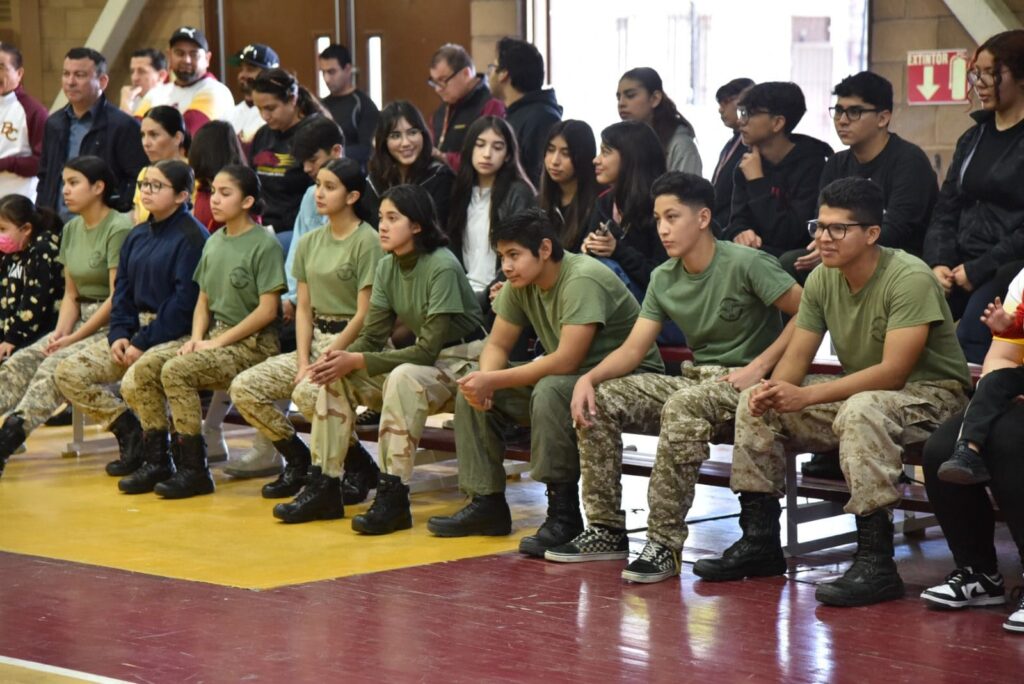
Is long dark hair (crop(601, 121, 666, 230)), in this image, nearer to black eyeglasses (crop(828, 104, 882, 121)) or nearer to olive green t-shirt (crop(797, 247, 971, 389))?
black eyeglasses (crop(828, 104, 882, 121))

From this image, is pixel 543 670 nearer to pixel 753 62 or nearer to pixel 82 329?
pixel 82 329

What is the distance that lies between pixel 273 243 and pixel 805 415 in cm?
253

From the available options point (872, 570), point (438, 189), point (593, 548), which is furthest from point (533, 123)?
point (872, 570)

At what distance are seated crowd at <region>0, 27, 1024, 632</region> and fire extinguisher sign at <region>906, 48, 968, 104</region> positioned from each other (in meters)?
1.35

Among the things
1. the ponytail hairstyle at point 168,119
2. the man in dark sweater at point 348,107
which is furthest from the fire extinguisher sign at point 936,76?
the ponytail hairstyle at point 168,119

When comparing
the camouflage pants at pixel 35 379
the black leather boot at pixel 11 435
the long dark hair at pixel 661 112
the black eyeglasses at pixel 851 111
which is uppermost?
the long dark hair at pixel 661 112

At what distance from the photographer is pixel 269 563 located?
484cm

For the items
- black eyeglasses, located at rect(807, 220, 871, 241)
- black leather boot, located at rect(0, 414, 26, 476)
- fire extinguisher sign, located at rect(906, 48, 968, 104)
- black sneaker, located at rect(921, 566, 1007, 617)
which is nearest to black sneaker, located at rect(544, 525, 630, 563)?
black sneaker, located at rect(921, 566, 1007, 617)

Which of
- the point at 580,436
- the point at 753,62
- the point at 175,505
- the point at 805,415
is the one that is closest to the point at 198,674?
the point at 580,436

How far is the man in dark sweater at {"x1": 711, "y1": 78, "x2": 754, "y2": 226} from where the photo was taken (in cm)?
609

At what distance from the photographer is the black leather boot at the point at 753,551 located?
14.8ft

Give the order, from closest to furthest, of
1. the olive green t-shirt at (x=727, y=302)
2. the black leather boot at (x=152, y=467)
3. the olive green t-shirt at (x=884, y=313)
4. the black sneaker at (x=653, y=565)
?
1. the olive green t-shirt at (x=884, y=313)
2. the black sneaker at (x=653, y=565)
3. the olive green t-shirt at (x=727, y=302)
4. the black leather boot at (x=152, y=467)

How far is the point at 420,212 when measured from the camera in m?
5.50

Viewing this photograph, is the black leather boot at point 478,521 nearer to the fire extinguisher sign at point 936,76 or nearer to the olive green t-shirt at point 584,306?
the olive green t-shirt at point 584,306
